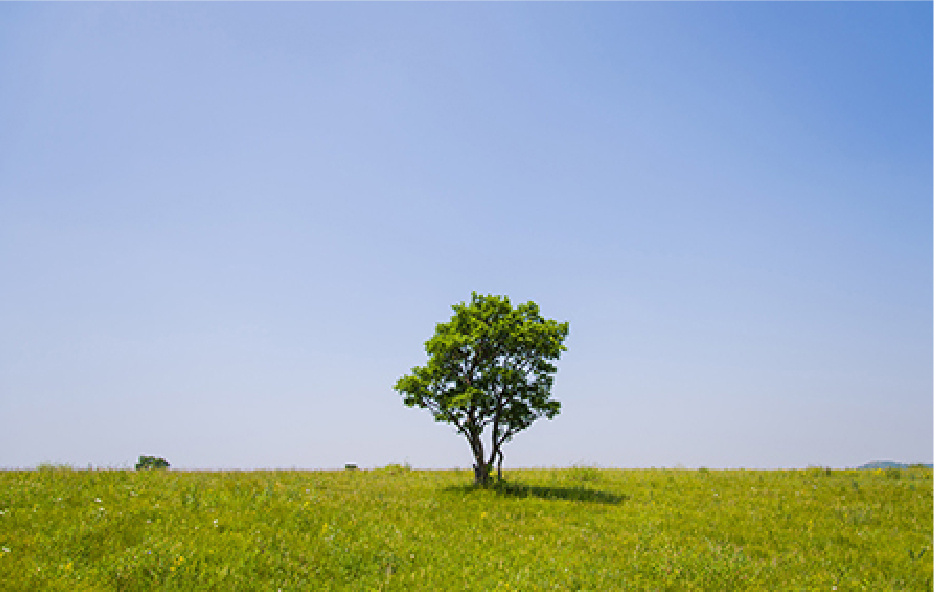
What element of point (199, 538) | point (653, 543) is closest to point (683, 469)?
point (653, 543)

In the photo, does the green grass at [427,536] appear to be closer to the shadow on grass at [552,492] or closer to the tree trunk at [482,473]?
the shadow on grass at [552,492]

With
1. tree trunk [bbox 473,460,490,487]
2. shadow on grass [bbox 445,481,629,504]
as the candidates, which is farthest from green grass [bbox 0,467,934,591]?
tree trunk [bbox 473,460,490,487]

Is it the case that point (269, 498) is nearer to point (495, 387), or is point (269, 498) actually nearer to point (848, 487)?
point (495, 387)

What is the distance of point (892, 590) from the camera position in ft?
44.3

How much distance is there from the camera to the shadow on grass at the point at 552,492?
21.9 metres

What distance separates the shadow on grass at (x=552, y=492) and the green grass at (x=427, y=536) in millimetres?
125

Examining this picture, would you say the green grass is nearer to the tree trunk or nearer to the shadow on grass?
the shadow on grass

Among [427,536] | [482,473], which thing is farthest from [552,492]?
[427,536]

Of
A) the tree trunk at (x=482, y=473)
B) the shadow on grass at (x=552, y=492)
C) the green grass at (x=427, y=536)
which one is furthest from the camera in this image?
the tree trunk at (x=482, y=473)

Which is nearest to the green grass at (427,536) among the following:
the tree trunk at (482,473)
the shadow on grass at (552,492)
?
the shadow on grass at (552,492)

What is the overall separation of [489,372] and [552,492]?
5429mm

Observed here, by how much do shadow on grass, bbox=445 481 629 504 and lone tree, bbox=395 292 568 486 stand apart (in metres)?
0.81

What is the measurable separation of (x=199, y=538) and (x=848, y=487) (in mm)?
26354

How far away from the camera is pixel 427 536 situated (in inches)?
595
